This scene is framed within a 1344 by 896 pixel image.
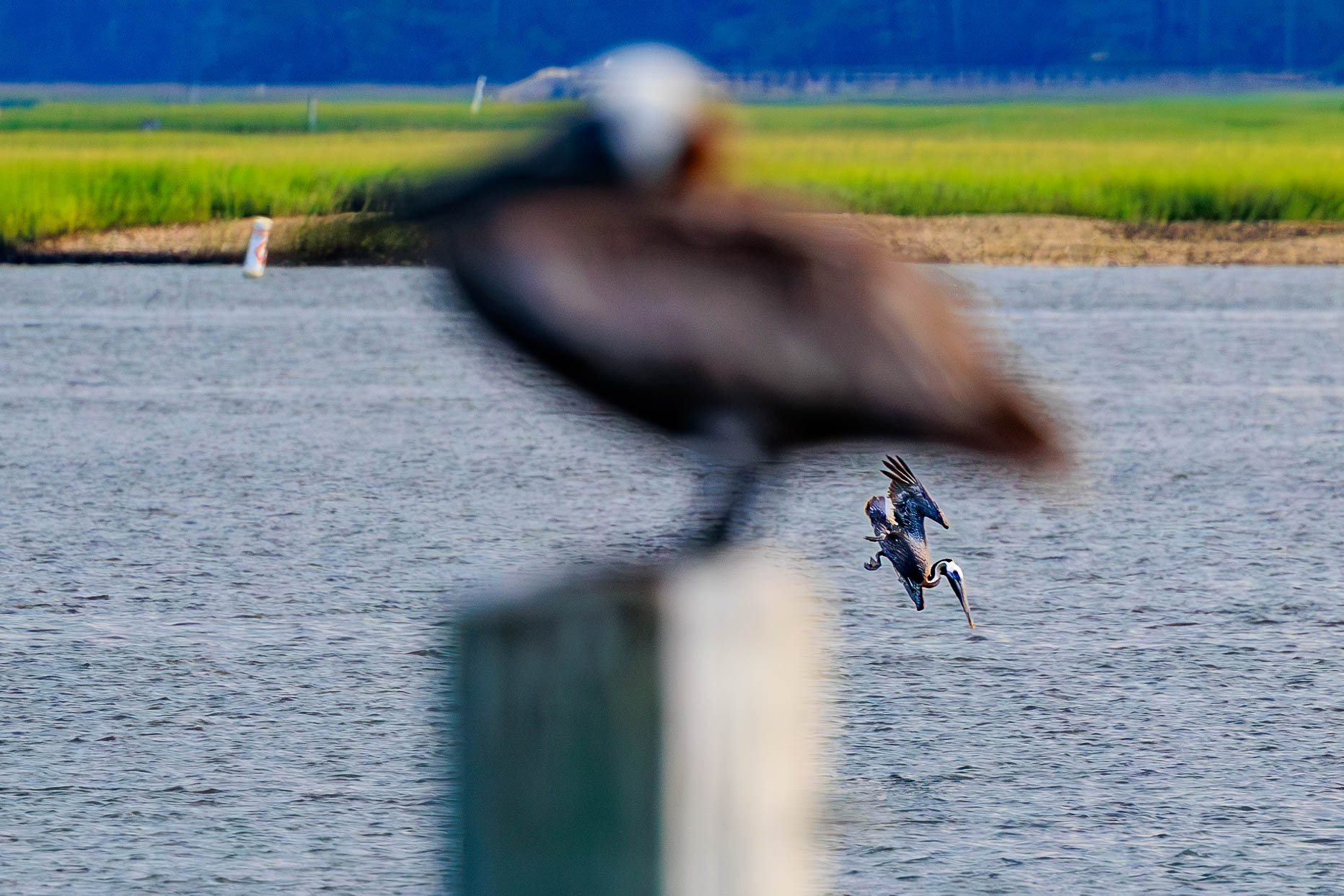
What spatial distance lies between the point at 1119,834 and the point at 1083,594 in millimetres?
1982

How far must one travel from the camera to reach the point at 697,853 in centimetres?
169

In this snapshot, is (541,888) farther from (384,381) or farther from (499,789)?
(384,381)

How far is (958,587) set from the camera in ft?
17.6

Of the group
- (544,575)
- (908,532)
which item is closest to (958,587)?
(908,532)

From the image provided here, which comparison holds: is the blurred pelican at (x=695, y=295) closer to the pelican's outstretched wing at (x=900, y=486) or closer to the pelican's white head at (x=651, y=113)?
the pelican's white head at (x=651, y=113)

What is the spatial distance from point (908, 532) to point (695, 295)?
11.7ft

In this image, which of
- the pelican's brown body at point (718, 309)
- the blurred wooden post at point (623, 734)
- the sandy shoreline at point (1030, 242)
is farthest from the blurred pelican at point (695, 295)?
the sandy shoreline at point (1030, 242)

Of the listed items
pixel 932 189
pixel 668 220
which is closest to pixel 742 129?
pixel 668 220

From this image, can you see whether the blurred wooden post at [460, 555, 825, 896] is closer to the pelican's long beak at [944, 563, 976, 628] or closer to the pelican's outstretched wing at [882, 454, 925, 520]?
the pelican's outstretched wing at [882, 454, 925, 520]

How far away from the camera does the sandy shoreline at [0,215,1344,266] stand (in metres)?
18.2

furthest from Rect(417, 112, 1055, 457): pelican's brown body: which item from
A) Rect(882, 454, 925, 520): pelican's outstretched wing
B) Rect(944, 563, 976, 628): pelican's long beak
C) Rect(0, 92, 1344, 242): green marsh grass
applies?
Rect(944, 563, 976, 628): pelican's long beak

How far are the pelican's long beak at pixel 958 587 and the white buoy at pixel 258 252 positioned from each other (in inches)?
420

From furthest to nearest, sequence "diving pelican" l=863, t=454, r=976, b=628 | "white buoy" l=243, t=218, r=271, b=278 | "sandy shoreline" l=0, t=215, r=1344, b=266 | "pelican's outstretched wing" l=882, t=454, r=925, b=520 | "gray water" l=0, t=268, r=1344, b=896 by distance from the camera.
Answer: "sandy shoreline" l=0, t=215, r=1344, b=266, "white buoy" l=243, t=218, r=271, b=278, "diving pelican" l=863, t=454, r=976, b=628, "pelican's outstretched wing" l=882, t=454, r=925, b=520, "gray water" l=0, t=268, r=1344, b=896

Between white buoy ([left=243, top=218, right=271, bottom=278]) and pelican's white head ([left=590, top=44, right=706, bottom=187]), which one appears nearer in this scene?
pelican's white head ([left=590, top=44, right=706, bottom=187])
